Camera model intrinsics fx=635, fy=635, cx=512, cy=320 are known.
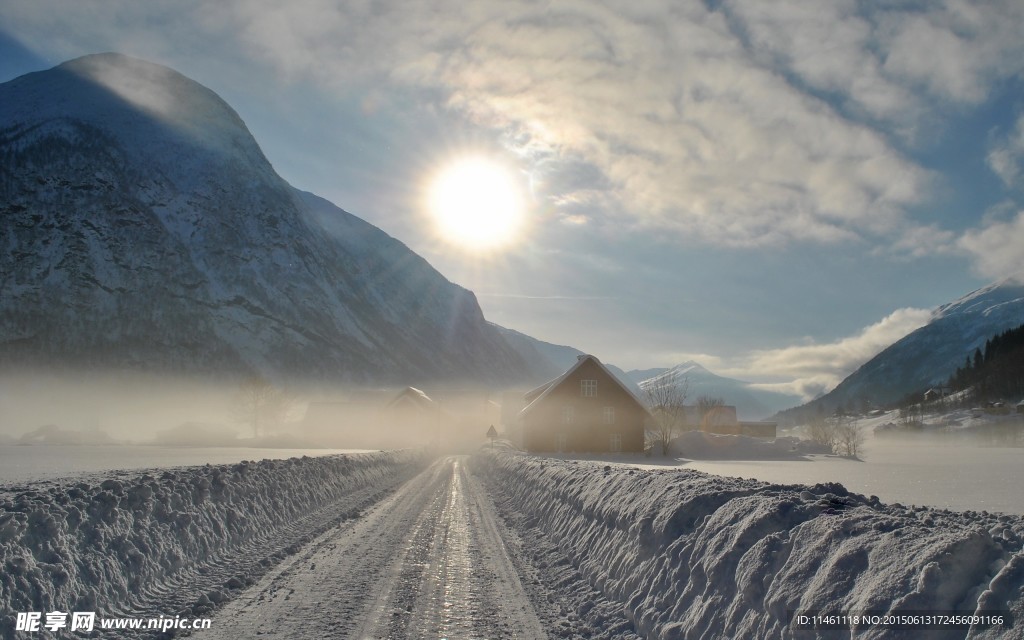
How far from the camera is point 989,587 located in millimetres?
4715

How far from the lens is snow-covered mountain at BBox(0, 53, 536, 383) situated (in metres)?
137

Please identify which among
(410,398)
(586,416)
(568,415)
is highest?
(410,398)

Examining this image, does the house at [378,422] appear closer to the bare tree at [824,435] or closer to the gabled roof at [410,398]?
the gabled roof at [410,398]

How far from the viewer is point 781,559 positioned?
6.49 metres

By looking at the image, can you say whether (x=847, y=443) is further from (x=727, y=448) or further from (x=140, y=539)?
(x=140, y=539)

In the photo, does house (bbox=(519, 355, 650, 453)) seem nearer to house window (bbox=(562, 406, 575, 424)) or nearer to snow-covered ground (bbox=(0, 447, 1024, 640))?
house window (bbox=(562, 406, 575, 424))

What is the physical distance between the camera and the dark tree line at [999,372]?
390 feet

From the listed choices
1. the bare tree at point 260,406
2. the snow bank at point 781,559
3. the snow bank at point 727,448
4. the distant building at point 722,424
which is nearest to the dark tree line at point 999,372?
the distant building at point 722,424

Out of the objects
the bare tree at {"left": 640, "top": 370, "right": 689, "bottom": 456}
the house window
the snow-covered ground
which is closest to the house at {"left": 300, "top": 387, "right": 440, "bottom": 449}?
the bare tree at {"left": 640, "top": 370, "right": 689, "bottom": 456}

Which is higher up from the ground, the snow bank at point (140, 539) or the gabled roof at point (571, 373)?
the gabled roof at point (571, 373)

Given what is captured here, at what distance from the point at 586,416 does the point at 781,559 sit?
48660mm

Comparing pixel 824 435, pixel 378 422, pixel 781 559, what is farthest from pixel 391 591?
pixel 378 422

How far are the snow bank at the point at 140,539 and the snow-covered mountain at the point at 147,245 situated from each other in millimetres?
146367

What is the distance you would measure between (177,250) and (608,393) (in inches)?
5533
